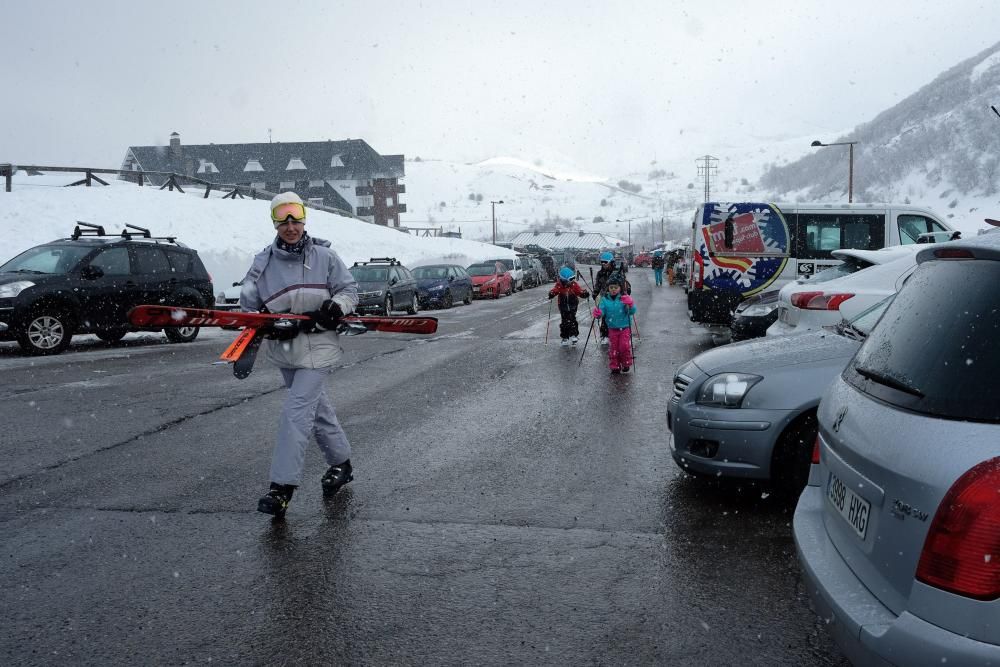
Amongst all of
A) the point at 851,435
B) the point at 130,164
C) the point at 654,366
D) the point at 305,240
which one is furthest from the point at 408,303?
the point at 130,164

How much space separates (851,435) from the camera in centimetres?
Result: 267

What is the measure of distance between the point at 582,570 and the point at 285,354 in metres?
2.31

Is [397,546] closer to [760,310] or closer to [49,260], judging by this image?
[760,310]

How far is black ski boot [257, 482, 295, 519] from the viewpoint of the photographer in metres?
4.95

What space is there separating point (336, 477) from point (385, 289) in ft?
57.4

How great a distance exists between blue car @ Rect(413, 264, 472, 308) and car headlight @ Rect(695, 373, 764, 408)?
21.1 metres

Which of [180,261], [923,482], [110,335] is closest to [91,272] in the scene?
[110,335]

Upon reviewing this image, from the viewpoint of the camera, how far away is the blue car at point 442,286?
2689cm

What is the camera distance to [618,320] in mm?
11086

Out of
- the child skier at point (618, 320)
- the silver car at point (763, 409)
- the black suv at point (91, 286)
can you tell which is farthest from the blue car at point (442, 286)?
the silver car at point (763, 409)

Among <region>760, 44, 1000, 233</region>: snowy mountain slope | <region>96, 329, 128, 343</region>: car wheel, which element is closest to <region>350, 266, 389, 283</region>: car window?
<region>96, 329, 128, 343</region>: car wheel

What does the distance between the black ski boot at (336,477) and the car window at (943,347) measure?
3.62m

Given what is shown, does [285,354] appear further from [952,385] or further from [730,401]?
[952,385]

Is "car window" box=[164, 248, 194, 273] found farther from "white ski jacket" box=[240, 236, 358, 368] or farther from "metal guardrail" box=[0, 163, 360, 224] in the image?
"metal guardrail" box=[0, 163, 360, 224]
